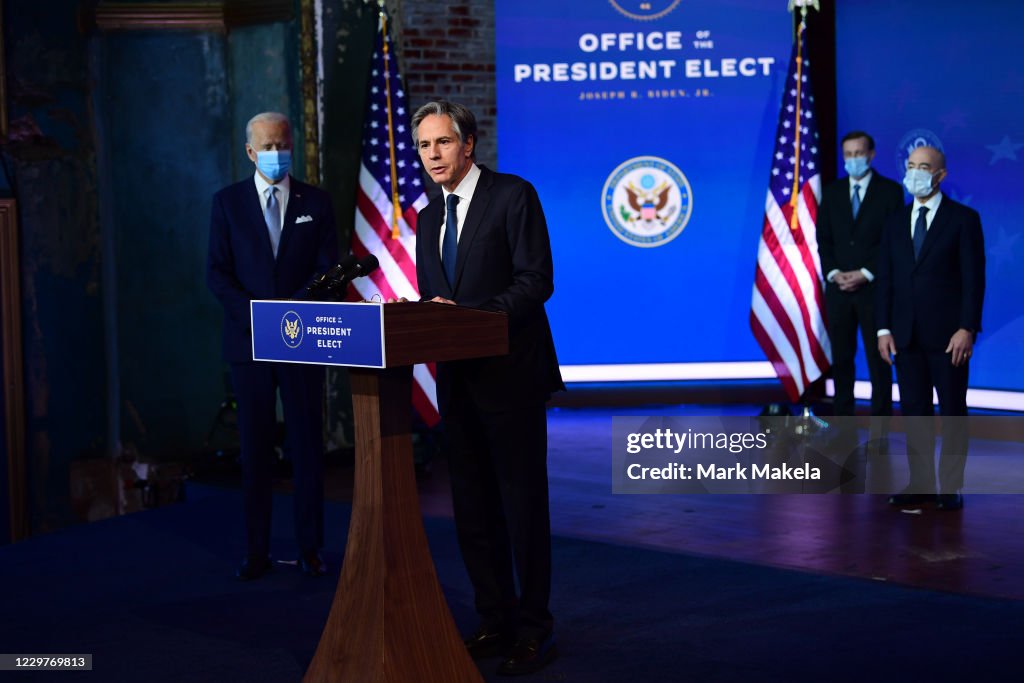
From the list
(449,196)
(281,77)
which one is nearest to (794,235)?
(281,77)

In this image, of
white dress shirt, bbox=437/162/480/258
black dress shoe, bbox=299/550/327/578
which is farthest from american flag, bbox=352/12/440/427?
white dress shirt, bbox=437/162/480/258

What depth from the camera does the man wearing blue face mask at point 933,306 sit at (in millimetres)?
5543

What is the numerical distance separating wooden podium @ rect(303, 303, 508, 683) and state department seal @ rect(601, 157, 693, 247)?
571 centimetres

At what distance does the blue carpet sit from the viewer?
3.48 meters

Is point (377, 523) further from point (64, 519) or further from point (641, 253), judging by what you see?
point (641, 253)

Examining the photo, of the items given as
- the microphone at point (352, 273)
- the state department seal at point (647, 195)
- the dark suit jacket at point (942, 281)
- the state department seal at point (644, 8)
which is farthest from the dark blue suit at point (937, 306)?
the state department seal at point (644, 8)

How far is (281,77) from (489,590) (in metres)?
4.61

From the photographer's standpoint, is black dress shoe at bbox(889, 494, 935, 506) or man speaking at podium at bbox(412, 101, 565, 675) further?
black dress shoe at bbox(889, 494, 935, 506)

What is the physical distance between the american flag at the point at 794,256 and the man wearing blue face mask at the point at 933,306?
201 cm

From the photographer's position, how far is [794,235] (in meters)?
7.91

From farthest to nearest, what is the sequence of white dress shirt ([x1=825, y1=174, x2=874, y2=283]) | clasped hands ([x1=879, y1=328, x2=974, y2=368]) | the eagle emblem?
the eagle emblem
white dress shirt ([x1=825, y1=174, x2=874, y2=283])
clasped hands ([x1=879, y1=328, x2=974, y2=368])

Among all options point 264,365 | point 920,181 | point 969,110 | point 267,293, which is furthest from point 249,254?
point 969,110

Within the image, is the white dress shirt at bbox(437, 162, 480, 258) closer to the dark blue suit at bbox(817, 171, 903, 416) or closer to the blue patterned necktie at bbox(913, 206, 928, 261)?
the blue patterned necktie at bbox(913, 206, 928, 261)

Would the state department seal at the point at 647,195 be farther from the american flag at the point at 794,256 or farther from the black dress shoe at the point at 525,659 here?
the black dress shoe at the point at 525,659
